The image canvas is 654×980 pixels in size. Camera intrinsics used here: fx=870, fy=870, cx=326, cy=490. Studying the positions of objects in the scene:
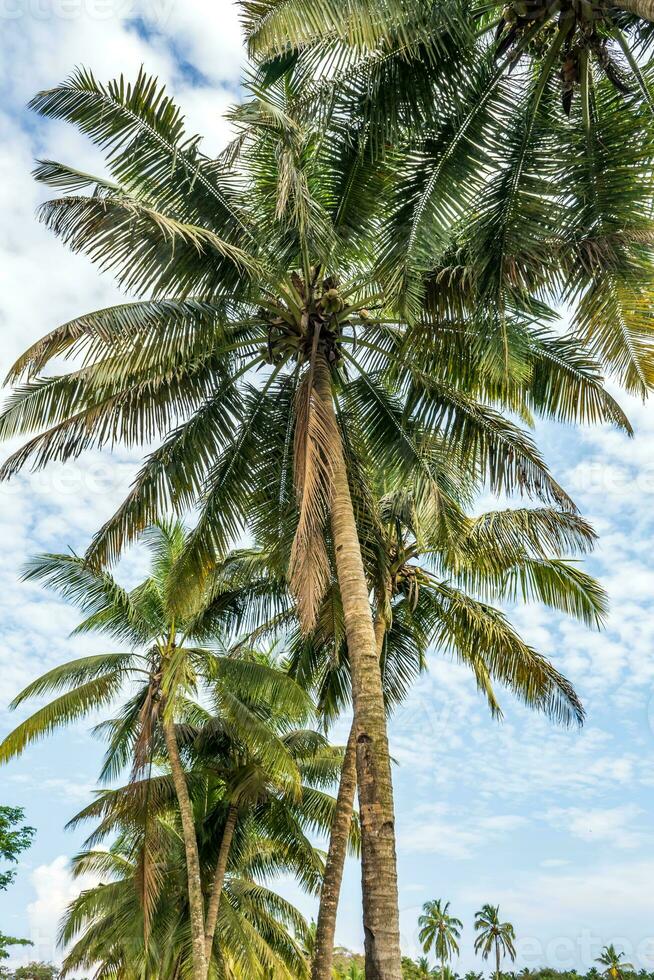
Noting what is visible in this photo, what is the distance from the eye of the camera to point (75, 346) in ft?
30.0

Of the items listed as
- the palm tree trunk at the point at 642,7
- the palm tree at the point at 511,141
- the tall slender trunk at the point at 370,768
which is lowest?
the tall slender trunk at the point at 370,768

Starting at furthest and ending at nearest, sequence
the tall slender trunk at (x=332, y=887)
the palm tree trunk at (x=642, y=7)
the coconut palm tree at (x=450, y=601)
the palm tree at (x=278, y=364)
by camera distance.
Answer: the coconut palm tree at (x=450, y=601)
the tall slender trunk at (x=332, y=887)
the palm tree at (x=278, y=364)
the palm tree trunk at (x=642, y=7)

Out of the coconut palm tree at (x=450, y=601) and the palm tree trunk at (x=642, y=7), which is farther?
the coconut palm tree at (x=450, y=601)

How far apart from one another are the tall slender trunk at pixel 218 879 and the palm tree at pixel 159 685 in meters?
0.04

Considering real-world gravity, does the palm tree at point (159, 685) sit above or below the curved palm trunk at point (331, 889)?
above

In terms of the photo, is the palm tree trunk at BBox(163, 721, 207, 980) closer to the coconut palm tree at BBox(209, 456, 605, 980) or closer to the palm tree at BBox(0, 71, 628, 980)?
the coconut palm tree at BBox(209, 456, 605, 980)

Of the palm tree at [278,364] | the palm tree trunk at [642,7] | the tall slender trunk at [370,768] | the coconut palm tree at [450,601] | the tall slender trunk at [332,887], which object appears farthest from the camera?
the coconut palm tree at [450,601]

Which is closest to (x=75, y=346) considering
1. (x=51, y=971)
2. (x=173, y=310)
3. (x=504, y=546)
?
(x=173, y=310)

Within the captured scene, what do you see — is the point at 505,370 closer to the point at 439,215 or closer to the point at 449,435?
the point at 439,215

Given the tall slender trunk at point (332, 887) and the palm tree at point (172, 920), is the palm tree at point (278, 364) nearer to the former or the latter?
the tall slender trunk at point (332, 887)

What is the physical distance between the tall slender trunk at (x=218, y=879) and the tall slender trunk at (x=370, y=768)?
12579 mm

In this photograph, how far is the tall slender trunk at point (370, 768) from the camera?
6.77 m

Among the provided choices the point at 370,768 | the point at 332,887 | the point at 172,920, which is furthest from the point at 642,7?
the point at 172,920

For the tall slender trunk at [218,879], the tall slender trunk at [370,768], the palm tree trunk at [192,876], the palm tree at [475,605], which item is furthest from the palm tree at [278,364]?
the tall slender trunk at [218,879]
